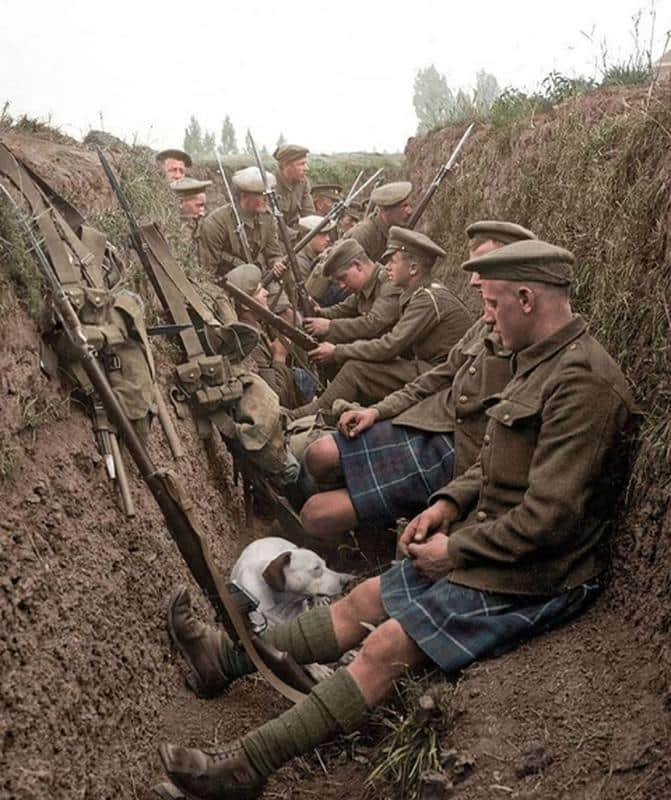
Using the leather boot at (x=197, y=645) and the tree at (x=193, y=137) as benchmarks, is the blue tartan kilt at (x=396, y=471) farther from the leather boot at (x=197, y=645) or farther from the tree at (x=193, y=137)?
the tree at (x=193, y=137)

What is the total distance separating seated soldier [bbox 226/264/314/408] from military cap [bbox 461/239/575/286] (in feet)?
12.7

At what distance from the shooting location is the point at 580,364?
305 cm

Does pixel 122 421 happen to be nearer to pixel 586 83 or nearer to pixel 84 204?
pixel 84 204

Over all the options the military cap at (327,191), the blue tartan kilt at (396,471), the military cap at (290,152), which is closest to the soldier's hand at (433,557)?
the blue tartan kilt at (396,471)

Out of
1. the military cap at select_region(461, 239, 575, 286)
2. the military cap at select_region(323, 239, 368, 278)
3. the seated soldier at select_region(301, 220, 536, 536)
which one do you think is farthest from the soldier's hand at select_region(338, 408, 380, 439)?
the military cap at select_region(323, 239, 368, 278)

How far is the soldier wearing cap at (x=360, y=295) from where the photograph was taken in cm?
678

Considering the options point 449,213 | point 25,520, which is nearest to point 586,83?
point 449,213

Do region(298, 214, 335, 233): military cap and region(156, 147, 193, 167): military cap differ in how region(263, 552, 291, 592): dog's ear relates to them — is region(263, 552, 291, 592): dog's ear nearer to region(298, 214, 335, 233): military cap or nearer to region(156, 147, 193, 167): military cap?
region(298, 214, 335, 233): military cap

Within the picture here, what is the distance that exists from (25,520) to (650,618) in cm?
210

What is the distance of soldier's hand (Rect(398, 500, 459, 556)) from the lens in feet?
11.2

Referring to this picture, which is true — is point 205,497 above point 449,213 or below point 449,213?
below

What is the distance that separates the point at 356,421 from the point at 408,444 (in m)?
0.36

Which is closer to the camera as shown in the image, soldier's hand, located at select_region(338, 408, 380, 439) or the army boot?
the army boot

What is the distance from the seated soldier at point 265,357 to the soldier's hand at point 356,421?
218cm
